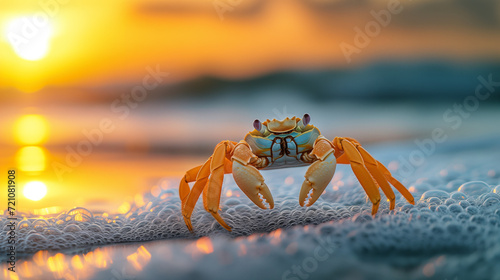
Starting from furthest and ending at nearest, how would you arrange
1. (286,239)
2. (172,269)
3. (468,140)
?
(468,140) → (286,239) → (172,269)

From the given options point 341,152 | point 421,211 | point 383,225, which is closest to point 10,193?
point 341,152

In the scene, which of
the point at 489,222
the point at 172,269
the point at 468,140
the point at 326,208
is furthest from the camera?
the point at 468,140

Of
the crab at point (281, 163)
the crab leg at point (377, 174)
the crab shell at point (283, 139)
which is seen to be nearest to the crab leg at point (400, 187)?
the crab at point (281, 163)

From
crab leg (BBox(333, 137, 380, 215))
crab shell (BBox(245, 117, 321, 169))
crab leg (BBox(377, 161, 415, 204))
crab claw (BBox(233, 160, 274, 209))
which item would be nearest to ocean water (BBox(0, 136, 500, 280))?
crab leg (BBox(377, 161, 415, 204))

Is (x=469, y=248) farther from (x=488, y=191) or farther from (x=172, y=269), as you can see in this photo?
(x=172, y=269)

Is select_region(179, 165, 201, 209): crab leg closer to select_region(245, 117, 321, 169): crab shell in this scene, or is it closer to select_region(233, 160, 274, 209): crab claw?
select_region(245, 117, 321, 169): crab shell

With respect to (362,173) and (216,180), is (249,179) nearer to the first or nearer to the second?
(216,180)
